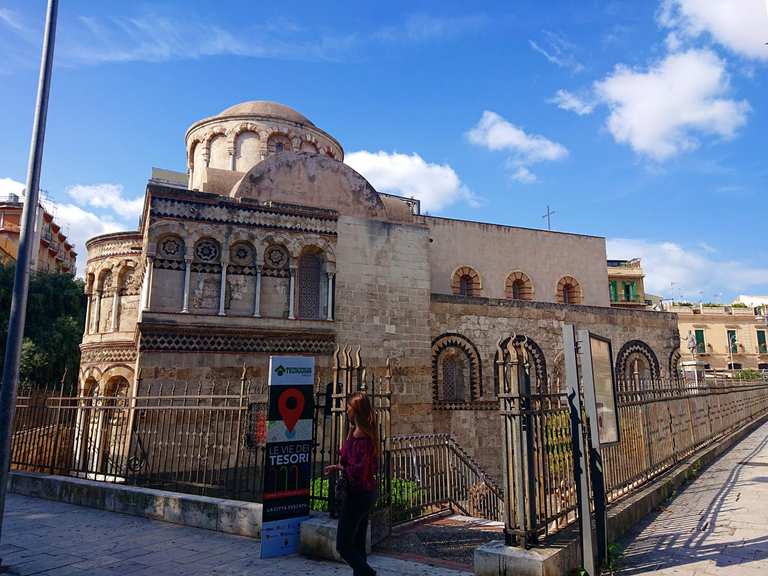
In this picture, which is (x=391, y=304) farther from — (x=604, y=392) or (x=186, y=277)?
(x=604, y=392)

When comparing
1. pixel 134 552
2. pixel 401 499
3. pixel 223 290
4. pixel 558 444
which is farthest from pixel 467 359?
pixel 134 552

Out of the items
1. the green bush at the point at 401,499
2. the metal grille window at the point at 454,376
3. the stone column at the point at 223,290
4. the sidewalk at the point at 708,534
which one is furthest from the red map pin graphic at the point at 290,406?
the metal grille window at the point at 454,376

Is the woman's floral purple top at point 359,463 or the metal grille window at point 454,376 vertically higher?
the metal grille window at point 454,376

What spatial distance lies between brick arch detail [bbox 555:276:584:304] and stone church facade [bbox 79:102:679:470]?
4162 millimetres

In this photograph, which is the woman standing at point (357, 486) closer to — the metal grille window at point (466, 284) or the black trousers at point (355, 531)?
the black trousers at point (355, 531)

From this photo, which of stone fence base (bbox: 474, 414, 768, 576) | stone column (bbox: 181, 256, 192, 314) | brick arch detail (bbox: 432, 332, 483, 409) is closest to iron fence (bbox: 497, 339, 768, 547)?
stone fence base (bbox: 474, 414, 768, 576)

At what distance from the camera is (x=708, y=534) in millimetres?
5055

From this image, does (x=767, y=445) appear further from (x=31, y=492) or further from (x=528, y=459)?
(x=31, y=492)

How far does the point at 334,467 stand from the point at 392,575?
3.42 ft

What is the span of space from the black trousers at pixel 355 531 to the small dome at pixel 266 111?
57.8 feet

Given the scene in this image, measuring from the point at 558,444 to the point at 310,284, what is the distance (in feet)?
31.1

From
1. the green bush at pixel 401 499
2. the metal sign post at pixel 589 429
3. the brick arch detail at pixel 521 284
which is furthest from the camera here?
the brick arch detail at pixel 521 284

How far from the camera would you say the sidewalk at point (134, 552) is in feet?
14.9

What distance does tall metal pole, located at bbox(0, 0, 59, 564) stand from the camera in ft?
16.2
